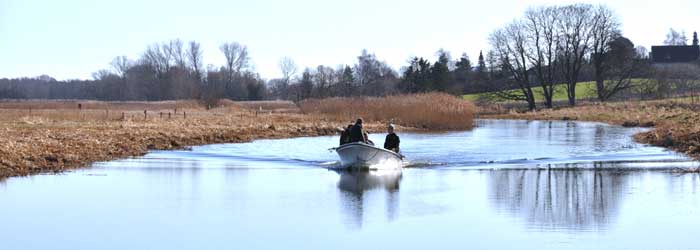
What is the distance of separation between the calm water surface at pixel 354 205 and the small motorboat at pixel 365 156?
533 millimetres

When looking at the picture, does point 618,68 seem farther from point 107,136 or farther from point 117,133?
point 107,136

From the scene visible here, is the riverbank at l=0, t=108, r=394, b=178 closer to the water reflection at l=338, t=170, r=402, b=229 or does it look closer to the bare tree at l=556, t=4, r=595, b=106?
the water reflection at l=338, t=170, r=402, b=229

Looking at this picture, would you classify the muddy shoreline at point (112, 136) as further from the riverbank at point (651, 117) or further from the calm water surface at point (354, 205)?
the riverbank at point (651, 117)


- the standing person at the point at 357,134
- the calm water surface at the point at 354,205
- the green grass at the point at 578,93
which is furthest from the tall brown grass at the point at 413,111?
the green grass at the point at 578,93

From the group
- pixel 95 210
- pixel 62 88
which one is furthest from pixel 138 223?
pixel 62 88

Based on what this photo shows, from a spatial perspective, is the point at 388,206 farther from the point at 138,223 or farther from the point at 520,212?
the point at 138,223

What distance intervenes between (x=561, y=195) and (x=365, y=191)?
14.1 ft

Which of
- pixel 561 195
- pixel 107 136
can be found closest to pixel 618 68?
pixel 107 136

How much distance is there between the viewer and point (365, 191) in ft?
65.1

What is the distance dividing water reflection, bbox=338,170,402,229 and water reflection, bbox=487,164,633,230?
2202 millimetres

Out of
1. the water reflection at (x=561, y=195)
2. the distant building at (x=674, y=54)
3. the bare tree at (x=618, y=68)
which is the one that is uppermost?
the distant building at (x=674, y=54)

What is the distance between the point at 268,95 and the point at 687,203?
123 meters

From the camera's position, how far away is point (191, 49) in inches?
5369

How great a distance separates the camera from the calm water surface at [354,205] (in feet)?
42.6
